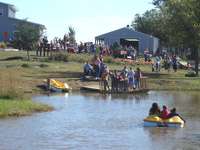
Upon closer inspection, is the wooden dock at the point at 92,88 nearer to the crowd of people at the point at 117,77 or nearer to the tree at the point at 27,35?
the crowd of people at the point at 117,77

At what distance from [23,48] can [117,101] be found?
1175 inches

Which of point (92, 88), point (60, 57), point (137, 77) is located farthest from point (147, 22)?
point (92, 88)

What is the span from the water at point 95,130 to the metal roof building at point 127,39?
168ft

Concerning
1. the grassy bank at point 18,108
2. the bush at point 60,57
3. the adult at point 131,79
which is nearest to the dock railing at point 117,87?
the adult at point 131,79

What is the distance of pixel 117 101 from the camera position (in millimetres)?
47562

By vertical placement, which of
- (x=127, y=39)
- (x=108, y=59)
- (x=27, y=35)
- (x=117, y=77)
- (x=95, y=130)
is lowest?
(x=95, y=130)

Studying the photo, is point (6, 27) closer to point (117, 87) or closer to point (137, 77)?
point (137, 77)

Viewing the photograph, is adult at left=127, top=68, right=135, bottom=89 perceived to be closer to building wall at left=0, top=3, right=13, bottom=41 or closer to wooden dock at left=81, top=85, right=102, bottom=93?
wooden dock at left=81, top=85, right=102, bottom=93

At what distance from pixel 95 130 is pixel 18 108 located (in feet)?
A: 19.6

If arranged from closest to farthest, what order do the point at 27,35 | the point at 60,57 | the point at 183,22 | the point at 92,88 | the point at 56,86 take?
1. the point at 56,86
2. the point at 92,88
3. the point at 183,22
4. the point at 27,35
5. the point at 60,57

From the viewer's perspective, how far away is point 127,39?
97.9 m

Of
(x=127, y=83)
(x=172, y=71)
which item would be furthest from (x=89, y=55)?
(x=127, y=83)

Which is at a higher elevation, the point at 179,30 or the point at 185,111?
the point at 179,30

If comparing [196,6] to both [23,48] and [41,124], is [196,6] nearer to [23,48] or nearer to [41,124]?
[23,48]
